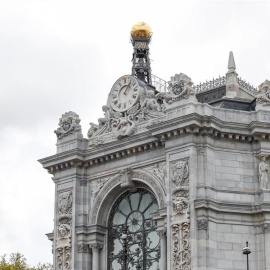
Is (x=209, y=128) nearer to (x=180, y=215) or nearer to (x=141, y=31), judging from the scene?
(x=180, y=215)

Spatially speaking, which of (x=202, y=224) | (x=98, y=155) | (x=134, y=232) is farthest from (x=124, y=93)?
(x=202, y=224)

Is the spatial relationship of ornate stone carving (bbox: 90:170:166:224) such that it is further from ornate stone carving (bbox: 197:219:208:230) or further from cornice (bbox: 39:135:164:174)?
ornate stone carving (bbox: 197:219:208:230)

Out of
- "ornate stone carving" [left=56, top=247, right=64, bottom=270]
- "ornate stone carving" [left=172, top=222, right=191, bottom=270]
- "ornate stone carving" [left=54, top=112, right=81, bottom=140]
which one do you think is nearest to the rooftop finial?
"ornate stone carving" [left=54, top=112, right=81, bottom=140]

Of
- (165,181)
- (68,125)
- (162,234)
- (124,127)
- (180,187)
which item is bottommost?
(162,234)

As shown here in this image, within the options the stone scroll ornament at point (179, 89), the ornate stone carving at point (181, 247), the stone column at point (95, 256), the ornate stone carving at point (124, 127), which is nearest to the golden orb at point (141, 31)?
the ornate stone carving at point (124, 127)

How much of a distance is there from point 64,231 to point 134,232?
3647 millimetres

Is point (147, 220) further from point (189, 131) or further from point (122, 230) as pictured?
point (189, 131)

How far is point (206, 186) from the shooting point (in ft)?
132

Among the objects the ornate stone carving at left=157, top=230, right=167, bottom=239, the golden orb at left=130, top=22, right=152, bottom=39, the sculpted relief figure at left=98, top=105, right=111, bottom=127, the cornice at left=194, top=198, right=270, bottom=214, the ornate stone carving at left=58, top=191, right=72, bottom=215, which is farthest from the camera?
the golden orb at left=130, top=22, right=152, bottom=39

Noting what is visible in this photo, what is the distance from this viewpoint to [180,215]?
40.3 metres

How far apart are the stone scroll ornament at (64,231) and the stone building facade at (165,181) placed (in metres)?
0.05

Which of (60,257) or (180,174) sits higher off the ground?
(180,174)

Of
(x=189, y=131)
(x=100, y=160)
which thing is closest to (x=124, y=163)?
(x=100, y=160)

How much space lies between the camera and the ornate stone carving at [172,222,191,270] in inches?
1551
